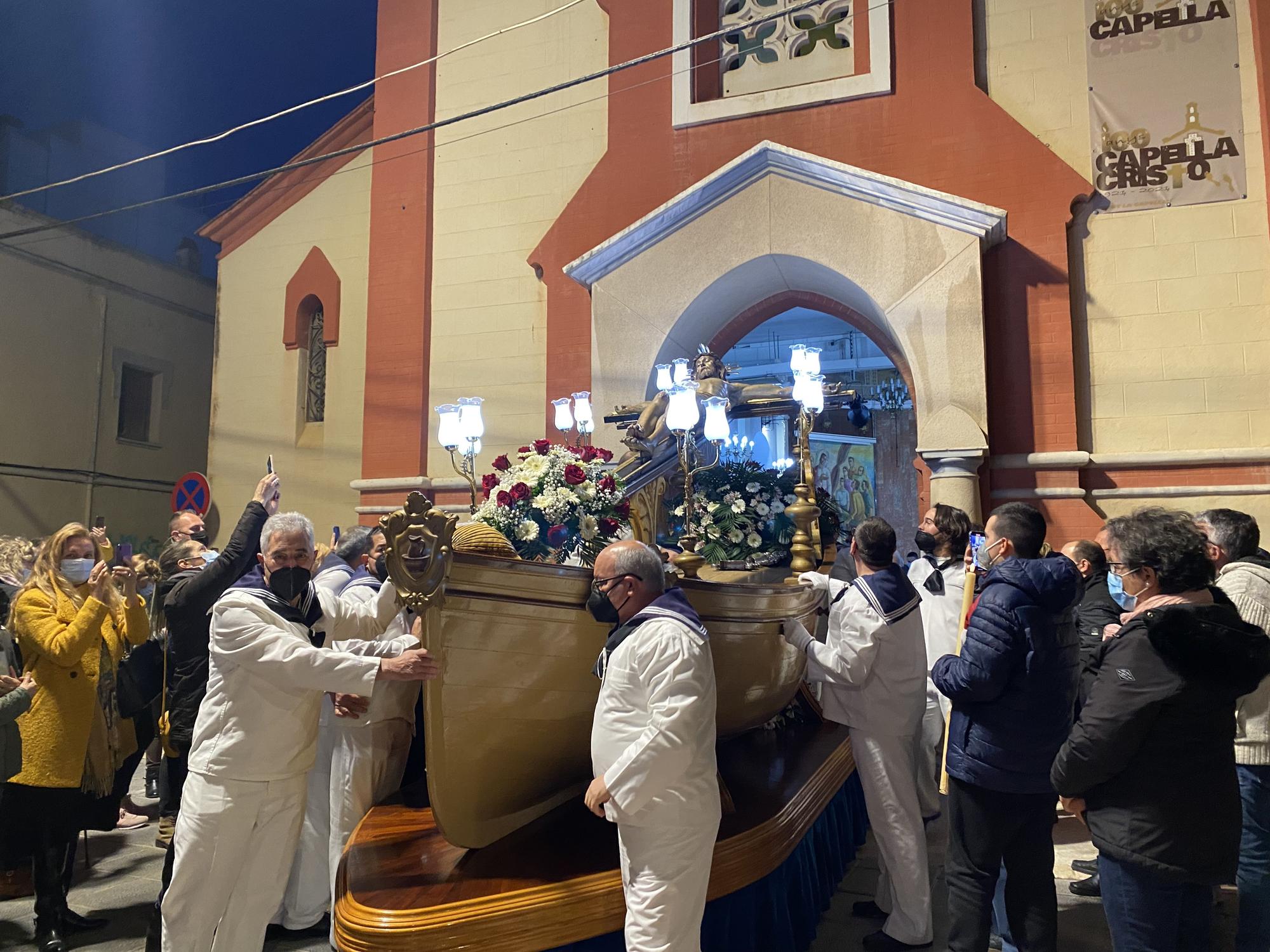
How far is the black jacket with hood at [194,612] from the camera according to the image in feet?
11.4

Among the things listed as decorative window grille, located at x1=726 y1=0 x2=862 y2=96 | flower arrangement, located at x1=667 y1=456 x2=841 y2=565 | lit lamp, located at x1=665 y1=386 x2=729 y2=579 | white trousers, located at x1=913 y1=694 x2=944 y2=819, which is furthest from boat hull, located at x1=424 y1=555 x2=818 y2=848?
decorative window grille, located at x1=726 y1=0 x2=862 y2=96

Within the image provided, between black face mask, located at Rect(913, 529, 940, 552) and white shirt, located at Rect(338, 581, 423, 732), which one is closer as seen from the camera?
white shirt, located at Rect(338, 581, 423, 732)

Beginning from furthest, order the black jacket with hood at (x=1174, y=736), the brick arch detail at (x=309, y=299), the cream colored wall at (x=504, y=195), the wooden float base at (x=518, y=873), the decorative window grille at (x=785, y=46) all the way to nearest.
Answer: the brick arch detail at (x=309, y=299) → the cream colored wall at (x=504, y=195) → the decorative window grille at (x=785, y=46) → the wooden float base at (x=518, y=873) → the black jacket with hood at (x=1174, y=736)

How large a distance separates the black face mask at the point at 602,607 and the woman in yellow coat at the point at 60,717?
7.38ft

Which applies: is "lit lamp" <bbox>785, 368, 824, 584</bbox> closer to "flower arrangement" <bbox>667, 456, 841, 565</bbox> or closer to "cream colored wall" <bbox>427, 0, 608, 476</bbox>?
"flower arrangement" <bbox>667, 456, 841, 565</bbox>

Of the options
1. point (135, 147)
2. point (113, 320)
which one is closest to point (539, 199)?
point (113, 320)

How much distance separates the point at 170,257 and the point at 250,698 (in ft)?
52.8

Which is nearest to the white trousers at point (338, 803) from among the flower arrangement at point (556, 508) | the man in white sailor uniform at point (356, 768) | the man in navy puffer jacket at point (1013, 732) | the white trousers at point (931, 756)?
the man in white sailor uniform at point (356, 768)

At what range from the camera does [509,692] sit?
308 cm

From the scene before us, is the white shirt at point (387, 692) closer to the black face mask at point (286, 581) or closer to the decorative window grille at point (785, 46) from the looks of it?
the black face mask at point (286, 581)

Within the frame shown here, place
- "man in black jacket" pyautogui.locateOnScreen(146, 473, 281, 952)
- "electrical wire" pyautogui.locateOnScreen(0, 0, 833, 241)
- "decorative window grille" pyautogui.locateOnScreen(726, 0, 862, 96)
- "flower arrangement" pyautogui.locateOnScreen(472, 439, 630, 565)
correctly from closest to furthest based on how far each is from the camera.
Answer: "man in black jacket" pyautogui.locateOnScreen(146, 473, 281, 952)
"flower arrangement" pyautogui.locateOnScreen(472, 439, 630, 565)
"electrical wire" pyautogui.locateOnScreen(0, 0, 833, 241)
"decorative window grille" pyautogui.locateOnScreen(726, 0, 862, 96)

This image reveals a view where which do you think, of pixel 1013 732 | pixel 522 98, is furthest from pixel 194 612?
pixel 522 98

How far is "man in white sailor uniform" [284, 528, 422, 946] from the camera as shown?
3.80m

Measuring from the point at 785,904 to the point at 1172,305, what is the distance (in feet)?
20.7
